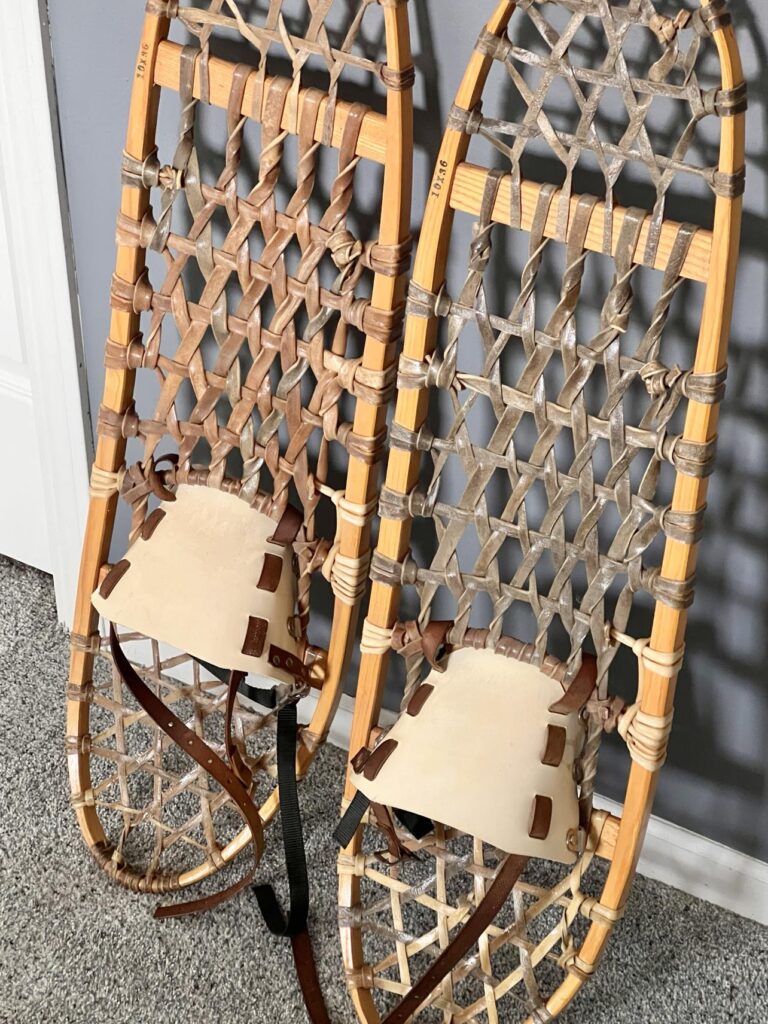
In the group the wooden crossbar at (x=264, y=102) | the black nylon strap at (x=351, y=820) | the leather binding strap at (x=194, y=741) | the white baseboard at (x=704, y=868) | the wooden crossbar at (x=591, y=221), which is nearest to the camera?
the wooden crossbar at (x=591, y=221)

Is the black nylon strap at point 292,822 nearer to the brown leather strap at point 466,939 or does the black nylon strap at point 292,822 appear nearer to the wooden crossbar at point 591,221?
the brown leather strap at point 466,939

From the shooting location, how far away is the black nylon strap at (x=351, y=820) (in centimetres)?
125

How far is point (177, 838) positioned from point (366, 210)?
798 millimetres

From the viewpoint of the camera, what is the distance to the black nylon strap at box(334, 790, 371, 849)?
1.25 metres

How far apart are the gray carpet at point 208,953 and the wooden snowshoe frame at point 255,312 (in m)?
0.06

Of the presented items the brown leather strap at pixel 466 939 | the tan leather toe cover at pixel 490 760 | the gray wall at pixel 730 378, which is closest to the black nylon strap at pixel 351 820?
the tan leather toe cover at pixel 490 760

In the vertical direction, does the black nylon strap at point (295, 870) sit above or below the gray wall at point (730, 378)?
below

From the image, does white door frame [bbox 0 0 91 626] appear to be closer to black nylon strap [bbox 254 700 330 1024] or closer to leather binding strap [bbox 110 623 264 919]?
leather binding strap [bbox 110 623 264 919]

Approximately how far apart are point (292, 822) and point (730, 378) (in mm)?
686

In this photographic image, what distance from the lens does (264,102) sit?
1.15 metres

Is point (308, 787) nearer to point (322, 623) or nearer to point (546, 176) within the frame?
point (322, 623)

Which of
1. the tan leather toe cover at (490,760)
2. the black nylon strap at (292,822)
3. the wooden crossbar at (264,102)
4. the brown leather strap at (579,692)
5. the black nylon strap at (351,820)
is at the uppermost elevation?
the wooden crossbar at (264,102)

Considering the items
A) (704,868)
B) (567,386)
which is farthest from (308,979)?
(567,386)

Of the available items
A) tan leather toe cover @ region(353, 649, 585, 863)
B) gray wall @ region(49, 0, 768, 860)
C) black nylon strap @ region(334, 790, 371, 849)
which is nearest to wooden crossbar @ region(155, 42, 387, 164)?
gray wall @ region(49, 0, 768, 860)
